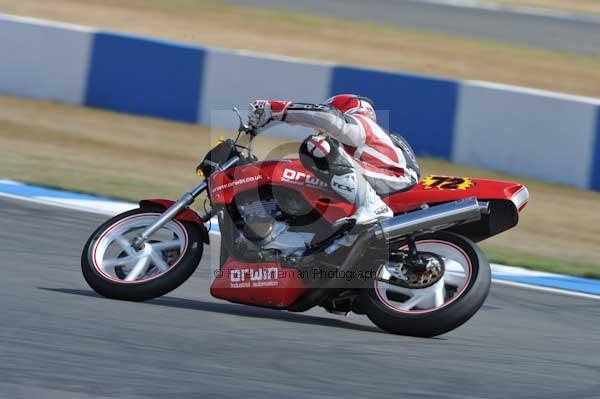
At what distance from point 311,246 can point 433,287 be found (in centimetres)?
64

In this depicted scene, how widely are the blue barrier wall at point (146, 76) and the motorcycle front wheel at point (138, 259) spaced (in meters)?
6.55

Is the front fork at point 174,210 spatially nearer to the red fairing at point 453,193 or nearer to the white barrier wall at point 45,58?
the red fairing at point 453,193

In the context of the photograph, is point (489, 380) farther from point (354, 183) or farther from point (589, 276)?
point (589, 276)

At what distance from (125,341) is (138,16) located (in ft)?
44.8

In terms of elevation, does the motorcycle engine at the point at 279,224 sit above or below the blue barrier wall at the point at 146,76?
above

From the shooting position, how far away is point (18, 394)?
13.5ft

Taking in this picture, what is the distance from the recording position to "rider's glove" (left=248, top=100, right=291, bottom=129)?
564cm

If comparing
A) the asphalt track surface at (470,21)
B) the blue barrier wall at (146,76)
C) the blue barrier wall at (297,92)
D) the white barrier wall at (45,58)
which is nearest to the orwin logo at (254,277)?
the blue barrier wall at (297,92)

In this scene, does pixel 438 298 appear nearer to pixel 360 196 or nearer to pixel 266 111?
pixel 360 196

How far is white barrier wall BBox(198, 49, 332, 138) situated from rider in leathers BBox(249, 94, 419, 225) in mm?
6106

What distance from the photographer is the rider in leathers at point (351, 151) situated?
5.62m

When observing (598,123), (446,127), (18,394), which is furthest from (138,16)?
(18,394)

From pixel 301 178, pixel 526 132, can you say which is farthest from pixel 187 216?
pixel 526 132

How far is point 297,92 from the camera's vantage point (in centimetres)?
1204
